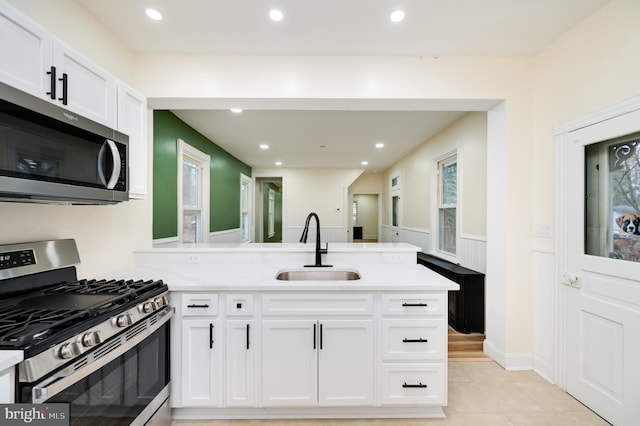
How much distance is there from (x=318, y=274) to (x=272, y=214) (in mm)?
6541

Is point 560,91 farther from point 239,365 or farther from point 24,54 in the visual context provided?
point 24,54

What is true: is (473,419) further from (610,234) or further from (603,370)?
(610,234)

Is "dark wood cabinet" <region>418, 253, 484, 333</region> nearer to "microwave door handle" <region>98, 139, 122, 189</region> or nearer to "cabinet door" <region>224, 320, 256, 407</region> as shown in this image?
"cabinet door" <region>224, 320, 256, 407</region>

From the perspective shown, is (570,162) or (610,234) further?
(570,162)

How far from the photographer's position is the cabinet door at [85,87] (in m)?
1.36

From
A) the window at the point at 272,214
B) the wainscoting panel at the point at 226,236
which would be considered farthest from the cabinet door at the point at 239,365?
the window at the point at 272,214

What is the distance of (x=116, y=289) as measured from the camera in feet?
5.02

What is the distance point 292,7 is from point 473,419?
291 centimetres

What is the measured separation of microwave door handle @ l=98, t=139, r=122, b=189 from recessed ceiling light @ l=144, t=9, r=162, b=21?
970 mm

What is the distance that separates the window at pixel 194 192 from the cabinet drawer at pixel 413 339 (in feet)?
8.49

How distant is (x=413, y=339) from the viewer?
1771 millimetres

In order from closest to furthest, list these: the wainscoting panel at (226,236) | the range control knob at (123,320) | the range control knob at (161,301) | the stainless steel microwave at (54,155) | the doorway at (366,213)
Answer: the stainless steel microwave at (54,155), the range control knob at (123,320), the range control knob at (161,301), the wainscoting panel at (226,236), the doorway at (366,213)

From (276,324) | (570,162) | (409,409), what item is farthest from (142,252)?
(570,162)

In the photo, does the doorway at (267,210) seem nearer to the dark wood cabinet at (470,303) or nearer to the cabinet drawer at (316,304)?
the dark wood cabinet at (470,303)
